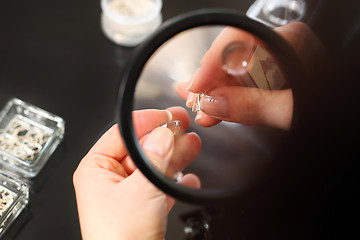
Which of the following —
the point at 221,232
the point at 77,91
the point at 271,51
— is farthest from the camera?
the point at 77,91

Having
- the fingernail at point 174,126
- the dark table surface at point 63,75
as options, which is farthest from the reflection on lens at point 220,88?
the dark table surface at point 63,75

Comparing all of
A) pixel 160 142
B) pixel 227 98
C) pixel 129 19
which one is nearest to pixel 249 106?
pixel 227 98

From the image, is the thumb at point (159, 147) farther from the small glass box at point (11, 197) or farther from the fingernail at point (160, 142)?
the small glass box at point (11, 197)

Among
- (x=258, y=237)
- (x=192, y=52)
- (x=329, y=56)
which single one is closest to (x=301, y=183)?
(x=258, y=237)

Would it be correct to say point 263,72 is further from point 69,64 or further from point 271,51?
point 69,64

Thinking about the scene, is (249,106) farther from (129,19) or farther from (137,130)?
(129,19)

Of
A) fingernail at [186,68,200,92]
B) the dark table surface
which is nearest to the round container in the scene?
the dark table surface
